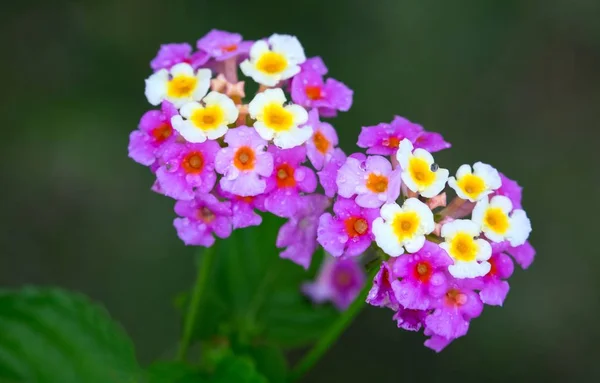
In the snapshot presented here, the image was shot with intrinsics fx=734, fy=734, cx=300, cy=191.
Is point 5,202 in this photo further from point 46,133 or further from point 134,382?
point 134,382

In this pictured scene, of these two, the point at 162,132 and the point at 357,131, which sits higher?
the point at 357,131

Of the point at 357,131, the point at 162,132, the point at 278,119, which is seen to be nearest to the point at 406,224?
the point at 278,119

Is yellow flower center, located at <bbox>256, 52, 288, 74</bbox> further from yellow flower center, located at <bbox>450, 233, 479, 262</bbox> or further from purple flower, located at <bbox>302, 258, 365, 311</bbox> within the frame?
purple flower, located at <bbox>302, 258, 365, 311</bbox>

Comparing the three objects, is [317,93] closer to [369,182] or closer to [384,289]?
[369,182]

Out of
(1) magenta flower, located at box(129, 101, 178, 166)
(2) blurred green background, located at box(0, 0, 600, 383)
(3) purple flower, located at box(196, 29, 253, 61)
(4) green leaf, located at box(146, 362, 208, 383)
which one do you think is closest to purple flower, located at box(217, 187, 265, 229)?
(1) magenta flower, located at box(129, 101, 178, 166)

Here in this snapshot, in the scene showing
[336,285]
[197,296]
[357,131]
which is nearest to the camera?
[197,296]

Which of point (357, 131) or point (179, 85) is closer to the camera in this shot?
point (179, 85)

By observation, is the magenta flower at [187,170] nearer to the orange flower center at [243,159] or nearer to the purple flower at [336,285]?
the orange flower center at [243,159]
